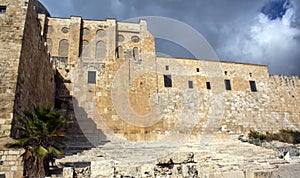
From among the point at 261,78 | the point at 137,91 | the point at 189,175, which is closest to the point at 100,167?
the point at 189,175

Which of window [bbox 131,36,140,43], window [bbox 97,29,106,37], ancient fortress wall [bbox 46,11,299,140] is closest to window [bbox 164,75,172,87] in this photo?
ancient fortress wall [bbox 46,11,299,140]

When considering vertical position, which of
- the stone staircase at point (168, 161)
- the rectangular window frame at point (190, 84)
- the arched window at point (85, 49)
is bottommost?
the stone staircase at point (168, 161)

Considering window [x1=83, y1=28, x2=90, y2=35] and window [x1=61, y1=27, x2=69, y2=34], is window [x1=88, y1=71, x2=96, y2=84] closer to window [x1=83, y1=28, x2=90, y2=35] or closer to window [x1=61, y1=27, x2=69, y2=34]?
window [x1=83, y1=28, x2=90, y2=35]

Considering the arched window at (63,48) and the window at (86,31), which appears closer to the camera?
the arched window at (63,48)

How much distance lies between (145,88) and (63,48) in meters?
10.6

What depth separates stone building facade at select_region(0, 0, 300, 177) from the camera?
19.1 meters

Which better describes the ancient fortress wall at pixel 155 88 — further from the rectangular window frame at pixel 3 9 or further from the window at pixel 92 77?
the rectangular window frame at pixel 3 9

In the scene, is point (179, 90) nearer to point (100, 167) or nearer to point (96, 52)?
point (96, 52)

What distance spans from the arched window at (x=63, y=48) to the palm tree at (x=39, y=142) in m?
17.7

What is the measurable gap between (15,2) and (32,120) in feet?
18.8

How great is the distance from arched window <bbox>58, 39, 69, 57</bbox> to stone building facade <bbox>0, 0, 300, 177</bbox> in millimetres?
100

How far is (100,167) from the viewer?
6.39 meters

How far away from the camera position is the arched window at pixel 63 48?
24978 millimetres

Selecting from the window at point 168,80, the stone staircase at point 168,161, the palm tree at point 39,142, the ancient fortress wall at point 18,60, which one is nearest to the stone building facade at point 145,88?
the window at point 168,80
